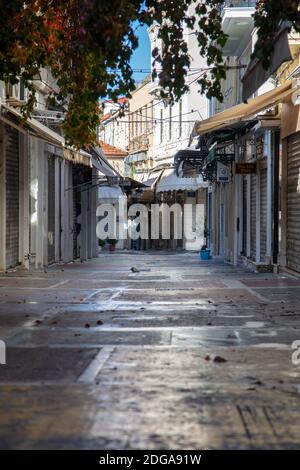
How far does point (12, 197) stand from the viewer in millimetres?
19734

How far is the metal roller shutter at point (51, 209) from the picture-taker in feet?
77.2

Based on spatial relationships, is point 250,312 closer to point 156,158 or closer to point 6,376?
point 6,376

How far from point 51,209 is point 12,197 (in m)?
4.15

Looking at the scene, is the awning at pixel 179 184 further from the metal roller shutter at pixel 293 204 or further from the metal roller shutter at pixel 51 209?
the metal roller shutter at pixel 293 204

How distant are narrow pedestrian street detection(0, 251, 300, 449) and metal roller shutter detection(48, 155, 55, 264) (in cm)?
1034

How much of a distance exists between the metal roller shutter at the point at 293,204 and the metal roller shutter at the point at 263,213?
7.72 ft

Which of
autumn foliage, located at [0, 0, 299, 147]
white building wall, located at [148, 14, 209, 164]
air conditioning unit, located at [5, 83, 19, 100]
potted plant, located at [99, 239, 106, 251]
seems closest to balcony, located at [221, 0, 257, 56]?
air conditioning unit, located at [5, 83, 19, 100]

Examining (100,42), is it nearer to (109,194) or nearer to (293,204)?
(293,204)

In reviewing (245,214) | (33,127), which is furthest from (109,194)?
(33,127)

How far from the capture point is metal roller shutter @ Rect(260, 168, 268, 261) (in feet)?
68.7

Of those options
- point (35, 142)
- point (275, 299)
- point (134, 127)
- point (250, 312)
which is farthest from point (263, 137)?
point (134, 127)

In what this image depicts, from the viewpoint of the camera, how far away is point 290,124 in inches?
683
